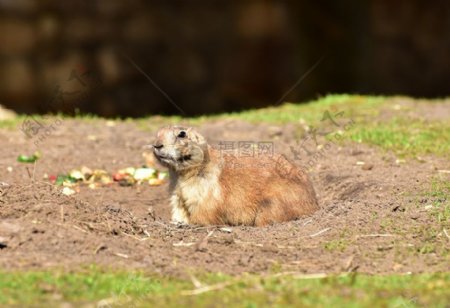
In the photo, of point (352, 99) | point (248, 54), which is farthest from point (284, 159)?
point (248, 54)

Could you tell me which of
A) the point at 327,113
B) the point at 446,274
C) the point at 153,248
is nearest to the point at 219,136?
the point at 327,113

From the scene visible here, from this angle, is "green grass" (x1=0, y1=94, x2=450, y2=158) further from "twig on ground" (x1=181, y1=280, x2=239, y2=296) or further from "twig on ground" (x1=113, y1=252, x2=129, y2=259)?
"twig on ground" (x1=181, y1=280, x2=239, y2=296)

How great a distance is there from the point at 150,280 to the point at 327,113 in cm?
599

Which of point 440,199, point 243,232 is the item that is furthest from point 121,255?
point 440,199

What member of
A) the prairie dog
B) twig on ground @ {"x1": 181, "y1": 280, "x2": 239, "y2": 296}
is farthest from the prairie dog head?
twig on ground @ {"x1": 181, "y1": 280, "x2": 239, "y2": 296}

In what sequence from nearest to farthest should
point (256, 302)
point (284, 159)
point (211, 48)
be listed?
point (256, 302), point (284, 159), point (211, 48)

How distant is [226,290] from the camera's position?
4.23 m

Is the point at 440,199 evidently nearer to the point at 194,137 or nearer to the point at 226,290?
the point at 194,137

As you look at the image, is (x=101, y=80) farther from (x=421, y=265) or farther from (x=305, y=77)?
(x=421, y=265)

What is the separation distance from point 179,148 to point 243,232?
37.5 inches

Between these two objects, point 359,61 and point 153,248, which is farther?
point 359,61

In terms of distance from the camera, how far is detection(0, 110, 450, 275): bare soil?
481cm

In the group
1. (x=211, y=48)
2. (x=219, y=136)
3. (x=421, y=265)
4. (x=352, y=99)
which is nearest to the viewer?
(x=421, y=265)

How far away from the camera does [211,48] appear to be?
45.4 feet
